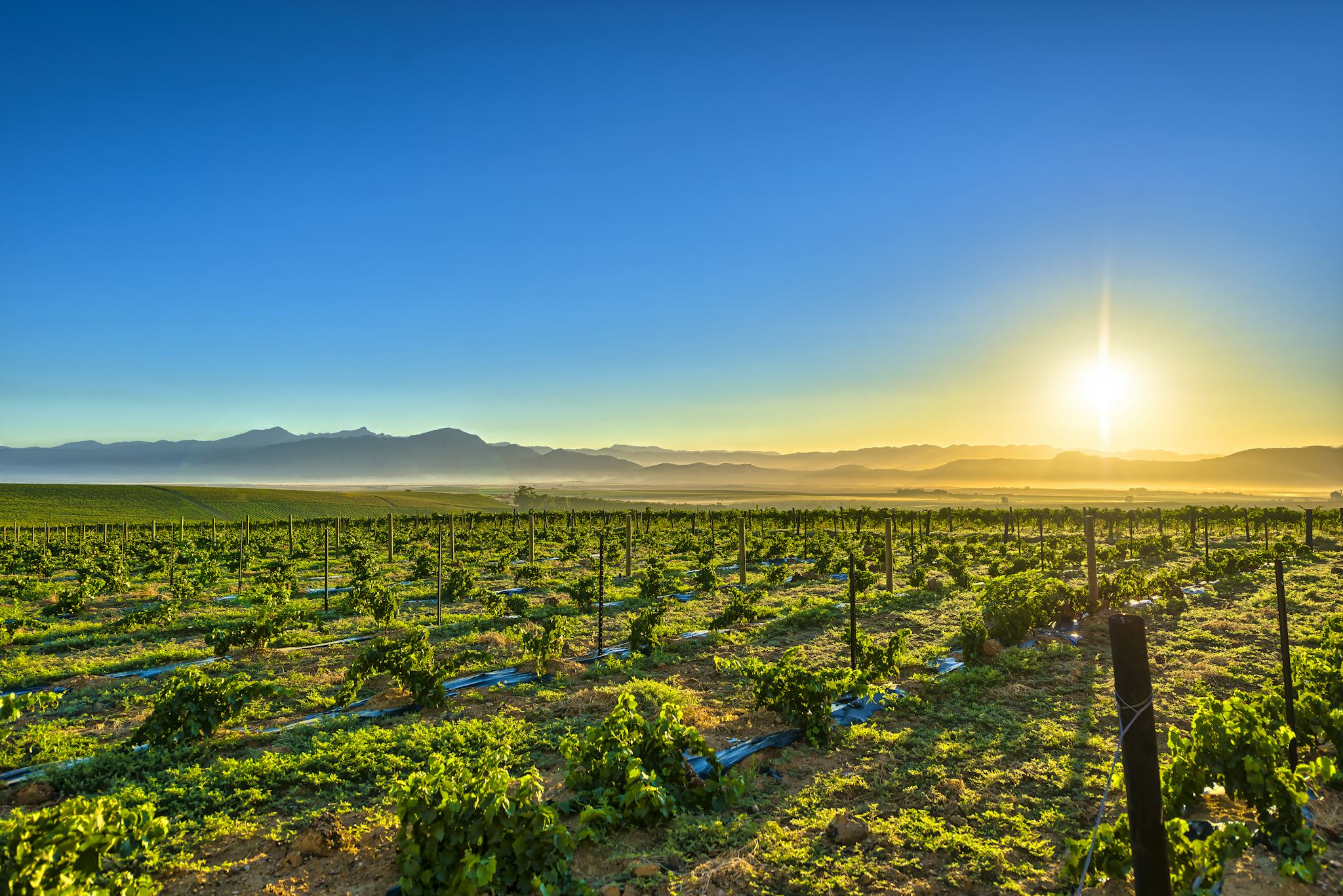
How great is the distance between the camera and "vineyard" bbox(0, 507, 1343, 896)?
453 cm

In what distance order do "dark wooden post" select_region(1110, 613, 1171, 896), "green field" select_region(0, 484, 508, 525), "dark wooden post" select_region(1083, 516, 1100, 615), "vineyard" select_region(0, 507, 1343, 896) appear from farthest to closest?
1. "green field" select_region(0, 484, 508, 525)
2. "dark wooden post" select_region(1083, 516, 1100, 615)
3. "vineyard" select_region(0, 507, 1343, 896)
4. "dark wooden post" select_region(1110, 613, 1171, 896)

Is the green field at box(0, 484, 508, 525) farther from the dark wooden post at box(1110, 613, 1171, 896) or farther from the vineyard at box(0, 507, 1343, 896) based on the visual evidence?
the dark wooden post at box(1110, 613, 1171, 896)

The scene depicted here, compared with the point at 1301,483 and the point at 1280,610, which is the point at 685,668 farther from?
the point at 1301,483

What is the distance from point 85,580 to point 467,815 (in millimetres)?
19425

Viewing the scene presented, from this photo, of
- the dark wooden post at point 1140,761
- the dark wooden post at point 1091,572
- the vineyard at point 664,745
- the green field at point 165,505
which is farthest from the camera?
the green field at point 165,505

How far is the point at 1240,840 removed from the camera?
4.26m

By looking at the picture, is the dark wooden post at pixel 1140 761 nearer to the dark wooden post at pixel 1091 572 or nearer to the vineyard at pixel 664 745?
the vineyard at pixel 664 745

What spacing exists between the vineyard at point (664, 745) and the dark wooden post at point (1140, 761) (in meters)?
0.09

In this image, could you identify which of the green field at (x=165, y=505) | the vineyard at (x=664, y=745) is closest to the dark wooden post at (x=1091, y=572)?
the vineyard at (x=664, y=745)

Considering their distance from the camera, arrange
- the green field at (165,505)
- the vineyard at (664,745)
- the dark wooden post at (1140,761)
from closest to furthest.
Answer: the dark wooden post at (1140,761) < the vineyard at (664,745) < the green field at (165,505)

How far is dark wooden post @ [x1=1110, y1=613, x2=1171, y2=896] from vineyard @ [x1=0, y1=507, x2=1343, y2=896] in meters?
0.09

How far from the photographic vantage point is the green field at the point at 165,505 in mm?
59344

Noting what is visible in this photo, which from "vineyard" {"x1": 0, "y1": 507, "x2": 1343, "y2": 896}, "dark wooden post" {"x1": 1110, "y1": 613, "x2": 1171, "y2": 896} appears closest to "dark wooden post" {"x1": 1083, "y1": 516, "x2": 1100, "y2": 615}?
"vineyard" {"x1": 0, "y1": 507, "x2": 1343, "y2": 896}

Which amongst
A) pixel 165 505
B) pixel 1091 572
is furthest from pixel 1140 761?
pixel 165 505
